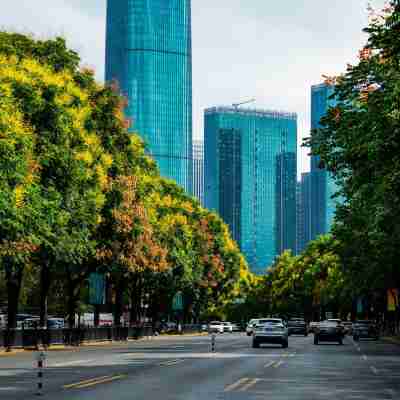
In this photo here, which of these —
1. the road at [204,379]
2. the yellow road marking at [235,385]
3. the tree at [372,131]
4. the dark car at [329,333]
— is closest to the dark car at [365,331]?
the dark car at [329,333]

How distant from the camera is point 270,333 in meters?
56.1

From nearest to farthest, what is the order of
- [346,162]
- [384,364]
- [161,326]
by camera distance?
[346,162] < [384,364] < [161,326]

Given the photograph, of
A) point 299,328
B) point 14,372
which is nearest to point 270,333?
point 14,372

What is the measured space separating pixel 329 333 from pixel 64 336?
16694mm

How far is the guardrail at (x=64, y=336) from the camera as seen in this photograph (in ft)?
170

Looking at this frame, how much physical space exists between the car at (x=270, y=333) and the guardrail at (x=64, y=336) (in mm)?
11015

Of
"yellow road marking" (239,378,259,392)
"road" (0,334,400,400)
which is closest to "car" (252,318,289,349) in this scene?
"road" (0,334,400,400)

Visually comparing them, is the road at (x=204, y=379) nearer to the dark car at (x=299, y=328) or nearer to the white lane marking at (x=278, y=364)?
the white lane marking at (x=278, y=364)

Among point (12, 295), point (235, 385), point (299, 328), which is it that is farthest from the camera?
point (299, 328)

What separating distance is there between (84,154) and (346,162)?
18919mm

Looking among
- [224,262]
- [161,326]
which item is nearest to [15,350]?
[161,326]

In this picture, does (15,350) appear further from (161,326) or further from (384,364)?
(161,326)

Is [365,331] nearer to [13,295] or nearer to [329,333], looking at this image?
[329,333]

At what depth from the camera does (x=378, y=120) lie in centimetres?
2880
